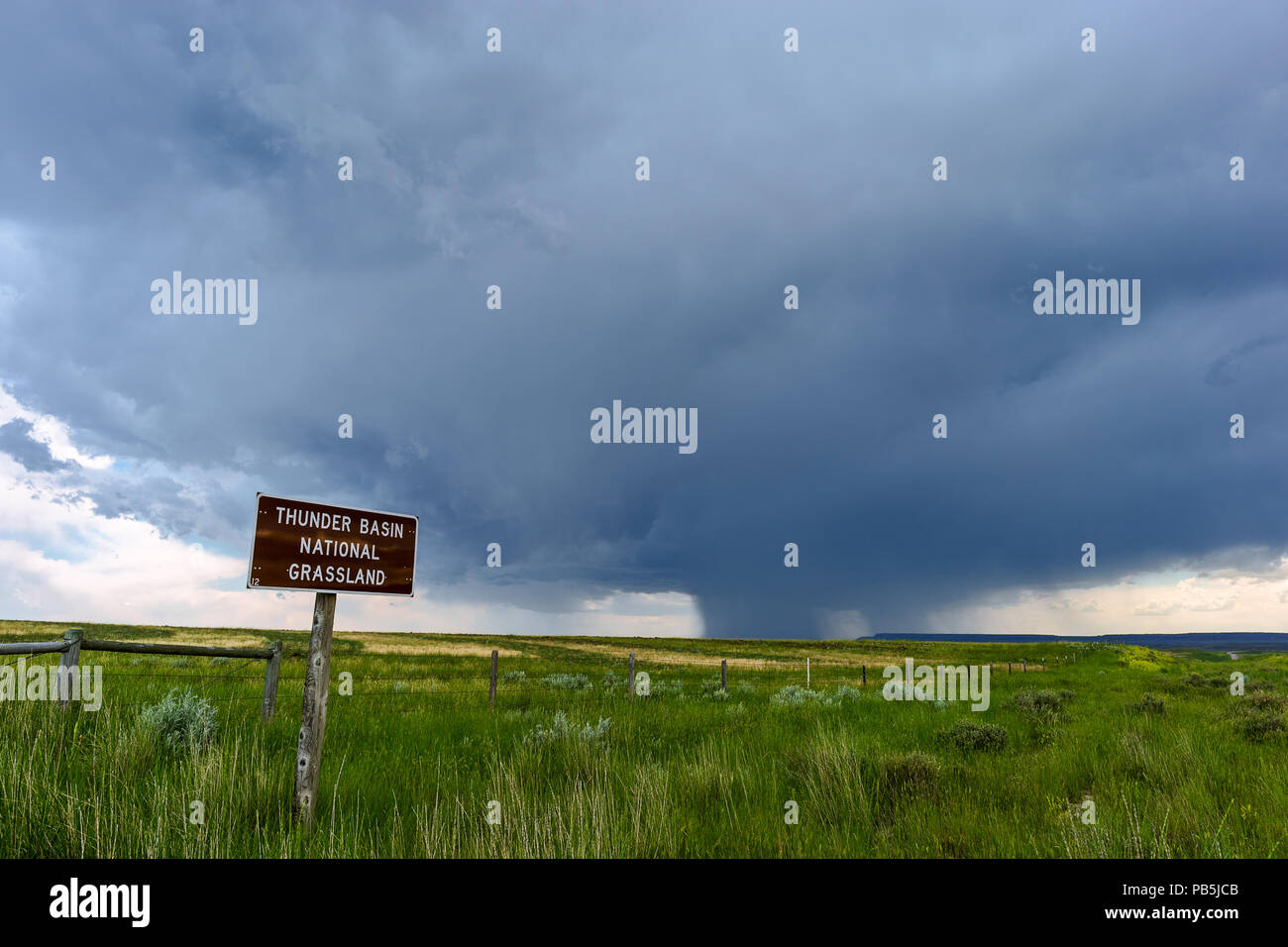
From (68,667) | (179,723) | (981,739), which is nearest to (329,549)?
(179,723)

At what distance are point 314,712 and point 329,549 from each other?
146 centimetres

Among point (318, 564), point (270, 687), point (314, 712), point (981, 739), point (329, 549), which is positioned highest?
point (329, 549)

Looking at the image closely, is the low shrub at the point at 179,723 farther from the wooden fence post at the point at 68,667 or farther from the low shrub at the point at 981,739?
the low shrub at the point at 981,739

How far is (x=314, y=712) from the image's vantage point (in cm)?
569

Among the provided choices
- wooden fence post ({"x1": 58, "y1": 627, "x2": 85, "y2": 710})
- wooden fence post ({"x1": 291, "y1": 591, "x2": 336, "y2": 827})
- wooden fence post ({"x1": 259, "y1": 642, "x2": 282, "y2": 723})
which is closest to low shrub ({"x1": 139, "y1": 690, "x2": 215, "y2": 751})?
wooden fence post ({"x1": 58, "y1": 627, "x2": 85, "y2": 710})

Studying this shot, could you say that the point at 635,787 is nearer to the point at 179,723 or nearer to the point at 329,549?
the point at 329,549

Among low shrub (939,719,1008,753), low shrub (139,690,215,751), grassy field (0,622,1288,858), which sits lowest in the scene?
low shrub (939,719,1008,753)

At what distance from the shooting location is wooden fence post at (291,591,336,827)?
5.46m

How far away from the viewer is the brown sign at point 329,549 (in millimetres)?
5250

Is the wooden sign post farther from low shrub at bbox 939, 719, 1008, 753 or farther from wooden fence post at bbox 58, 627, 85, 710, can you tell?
low shrub at bbox 939, 719, 1008, 753

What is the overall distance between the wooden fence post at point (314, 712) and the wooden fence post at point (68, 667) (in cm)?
577

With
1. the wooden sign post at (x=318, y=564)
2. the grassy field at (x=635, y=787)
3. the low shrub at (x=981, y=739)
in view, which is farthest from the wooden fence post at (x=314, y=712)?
the low shrub at (x=981, y=739)
